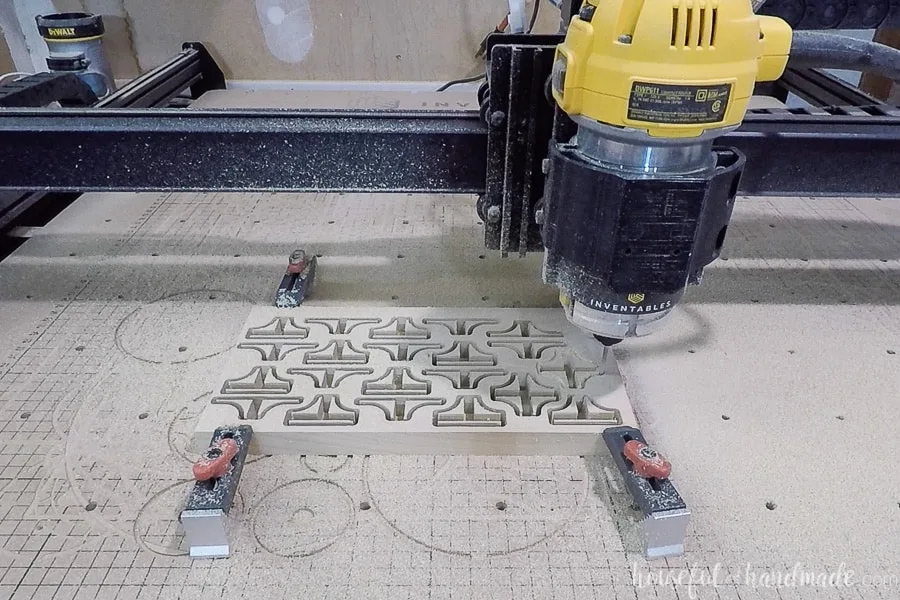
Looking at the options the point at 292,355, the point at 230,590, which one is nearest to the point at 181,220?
the point at 292,355

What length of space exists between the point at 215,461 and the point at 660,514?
1.52ft

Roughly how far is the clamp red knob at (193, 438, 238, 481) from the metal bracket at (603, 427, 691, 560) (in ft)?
1.42

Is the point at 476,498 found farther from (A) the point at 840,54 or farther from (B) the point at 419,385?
(A) the point at 840,54

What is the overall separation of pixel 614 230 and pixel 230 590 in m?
0.51

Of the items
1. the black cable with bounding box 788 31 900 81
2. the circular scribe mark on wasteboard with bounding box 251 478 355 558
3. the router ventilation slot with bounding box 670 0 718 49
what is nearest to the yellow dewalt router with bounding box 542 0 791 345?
the router ventilation slot with bounding box 670 0 718 49

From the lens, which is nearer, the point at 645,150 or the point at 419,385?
the point at 645,150

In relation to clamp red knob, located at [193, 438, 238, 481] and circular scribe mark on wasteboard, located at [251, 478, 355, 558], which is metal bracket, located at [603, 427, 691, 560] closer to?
circular scribe mark on wasteboard, located at [251, 478, 355, 558]

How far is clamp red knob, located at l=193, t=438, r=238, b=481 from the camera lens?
680mm

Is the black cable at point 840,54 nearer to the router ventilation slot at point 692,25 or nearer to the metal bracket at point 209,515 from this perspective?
the router ventilation slot at point 692,25

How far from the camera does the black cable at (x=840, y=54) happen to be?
692 millimetres

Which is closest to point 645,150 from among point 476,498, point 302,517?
point 476,498

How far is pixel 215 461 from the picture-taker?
688 mm

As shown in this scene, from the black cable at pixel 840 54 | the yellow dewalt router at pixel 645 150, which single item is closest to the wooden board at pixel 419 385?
the yellow dewalt router at pixel 645 150

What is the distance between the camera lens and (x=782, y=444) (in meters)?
0.81
